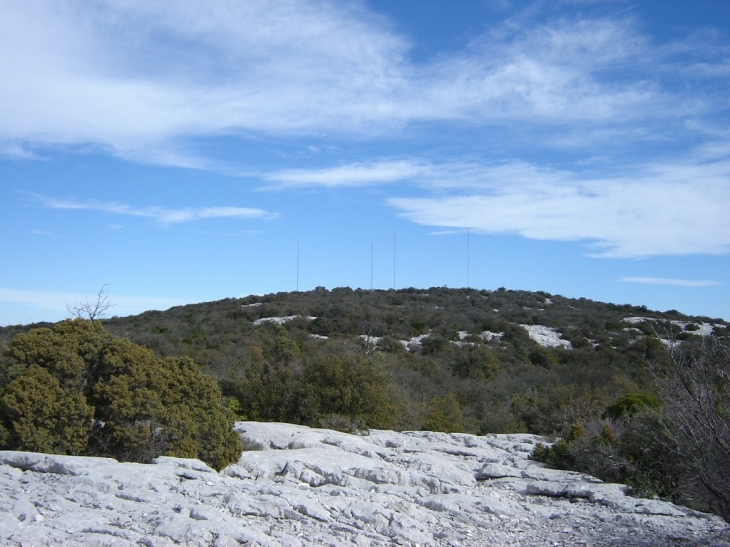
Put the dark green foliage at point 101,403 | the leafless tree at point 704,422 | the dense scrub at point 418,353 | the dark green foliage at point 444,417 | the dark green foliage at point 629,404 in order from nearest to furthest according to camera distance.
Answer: the leafless tree at point 704,422 < the dark green foliage at point 101,403 < the dark green foliage at point 629,404 < the dense scrub at point 418,353 < the dark green foliage at point 444,417

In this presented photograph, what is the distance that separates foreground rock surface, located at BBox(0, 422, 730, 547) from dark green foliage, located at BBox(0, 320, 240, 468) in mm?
562

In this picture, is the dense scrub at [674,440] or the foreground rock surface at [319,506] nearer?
the foreground rock surface at [319,506]

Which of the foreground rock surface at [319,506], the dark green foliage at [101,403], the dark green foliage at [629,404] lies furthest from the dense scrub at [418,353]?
the dark green foliage at [101,403]

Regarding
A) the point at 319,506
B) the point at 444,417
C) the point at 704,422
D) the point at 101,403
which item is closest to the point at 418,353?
the point at 444,417

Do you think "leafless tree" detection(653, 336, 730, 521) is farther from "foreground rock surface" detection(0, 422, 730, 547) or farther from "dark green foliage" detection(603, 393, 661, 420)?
"dark green foliage" detection(603, 393, 661, 420)

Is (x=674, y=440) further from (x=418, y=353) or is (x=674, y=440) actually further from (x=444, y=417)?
(x=418, y=353)

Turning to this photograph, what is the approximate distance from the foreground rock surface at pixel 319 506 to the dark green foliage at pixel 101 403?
1.84 ft

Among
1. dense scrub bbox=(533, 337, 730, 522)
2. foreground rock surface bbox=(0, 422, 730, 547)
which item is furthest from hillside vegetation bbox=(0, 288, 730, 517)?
foreground rock surface bbox=(0, 422, 730, 547)

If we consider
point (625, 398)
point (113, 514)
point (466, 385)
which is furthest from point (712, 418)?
point (466, 385)

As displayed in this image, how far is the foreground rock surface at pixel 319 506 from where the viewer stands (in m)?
6.73

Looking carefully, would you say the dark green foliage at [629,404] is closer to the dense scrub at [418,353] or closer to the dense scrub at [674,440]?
the dense scrub at [674,440]

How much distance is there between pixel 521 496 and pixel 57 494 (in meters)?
6.40

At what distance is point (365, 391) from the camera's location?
17.2m

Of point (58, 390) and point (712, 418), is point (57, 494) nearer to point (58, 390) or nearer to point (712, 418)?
point (58, 390)
